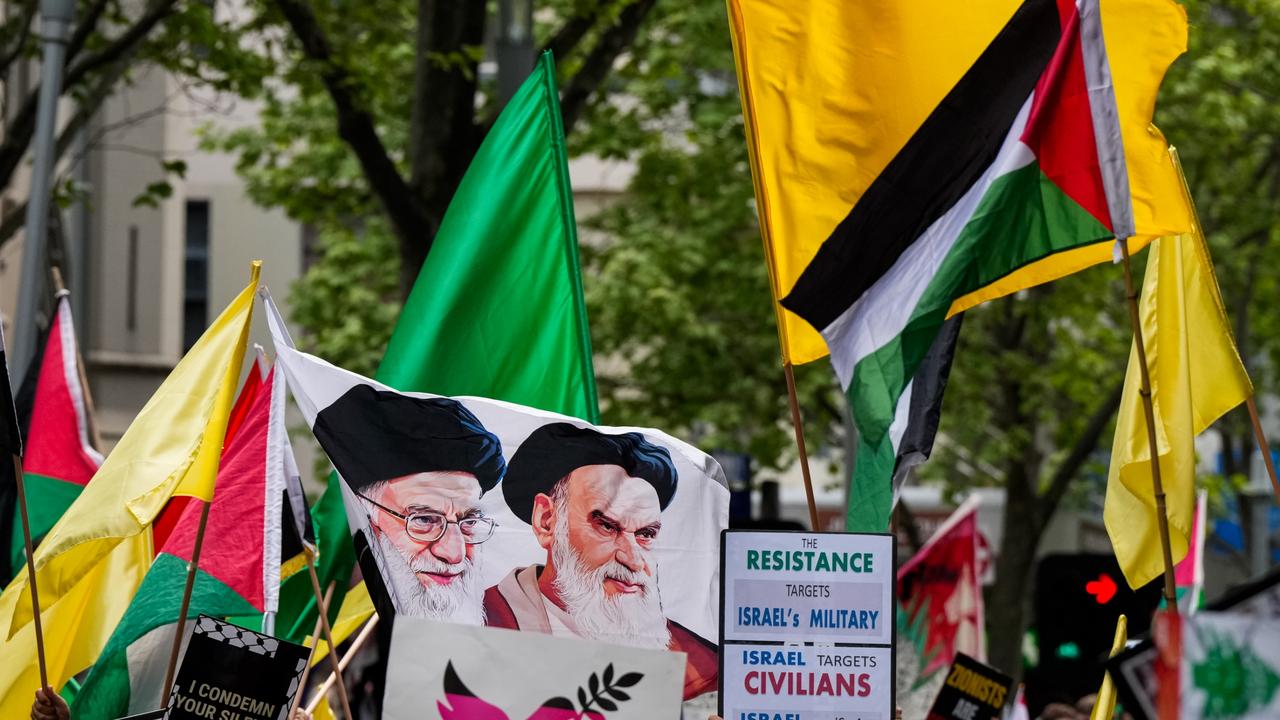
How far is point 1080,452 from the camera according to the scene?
17344 millimetres

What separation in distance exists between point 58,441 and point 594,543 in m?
4.26

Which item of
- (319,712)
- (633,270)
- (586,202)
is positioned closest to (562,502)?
(319,712)

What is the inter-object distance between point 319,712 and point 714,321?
41.0 feet

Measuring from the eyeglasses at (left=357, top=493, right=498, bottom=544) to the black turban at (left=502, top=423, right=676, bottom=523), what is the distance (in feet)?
0.35

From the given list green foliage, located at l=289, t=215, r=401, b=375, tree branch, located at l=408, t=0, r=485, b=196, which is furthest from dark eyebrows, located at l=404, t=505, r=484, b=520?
green foliage, located at l=289, t=215, r=401, b=375

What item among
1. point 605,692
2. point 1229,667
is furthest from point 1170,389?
point 1229,667

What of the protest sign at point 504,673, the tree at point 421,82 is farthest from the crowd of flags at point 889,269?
the tree at point 421,82

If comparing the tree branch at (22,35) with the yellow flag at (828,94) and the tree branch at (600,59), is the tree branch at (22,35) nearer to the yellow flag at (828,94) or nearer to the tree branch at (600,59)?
the tree branch at (600,59)

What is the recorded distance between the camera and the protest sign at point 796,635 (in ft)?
17.3

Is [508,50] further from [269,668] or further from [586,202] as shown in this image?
[586,202]

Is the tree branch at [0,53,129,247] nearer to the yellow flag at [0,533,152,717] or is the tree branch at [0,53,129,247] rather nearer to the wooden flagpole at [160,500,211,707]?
the yellow flag at [0,533,152,717]

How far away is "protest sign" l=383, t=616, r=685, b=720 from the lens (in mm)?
5672

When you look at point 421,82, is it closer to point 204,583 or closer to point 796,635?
point 204,583

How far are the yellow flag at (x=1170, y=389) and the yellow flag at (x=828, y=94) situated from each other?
0.67 meters
